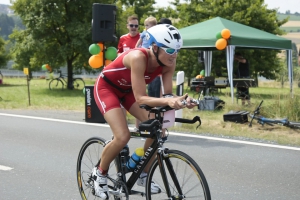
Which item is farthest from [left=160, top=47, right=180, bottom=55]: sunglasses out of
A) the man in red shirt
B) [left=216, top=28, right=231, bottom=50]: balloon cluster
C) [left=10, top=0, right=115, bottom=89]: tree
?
[left=10, top=0, right=115, bottom=89]: tree

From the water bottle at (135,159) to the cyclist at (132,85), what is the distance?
2.8 inches

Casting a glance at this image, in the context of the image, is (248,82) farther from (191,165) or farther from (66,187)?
(191,165)

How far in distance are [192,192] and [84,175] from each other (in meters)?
1.58

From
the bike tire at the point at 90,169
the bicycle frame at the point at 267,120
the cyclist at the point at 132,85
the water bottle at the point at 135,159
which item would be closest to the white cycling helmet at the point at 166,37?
the cyclist at the point at 132,85

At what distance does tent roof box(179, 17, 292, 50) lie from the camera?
54.9 feet

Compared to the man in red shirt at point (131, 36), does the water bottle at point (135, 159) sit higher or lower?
lower

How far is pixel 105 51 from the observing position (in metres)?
11.7

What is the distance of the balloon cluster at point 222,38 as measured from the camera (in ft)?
52.7

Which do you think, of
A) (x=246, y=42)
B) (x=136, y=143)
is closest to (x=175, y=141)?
(x=136, y=143)

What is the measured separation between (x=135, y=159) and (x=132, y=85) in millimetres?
729

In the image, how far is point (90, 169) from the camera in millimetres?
5047

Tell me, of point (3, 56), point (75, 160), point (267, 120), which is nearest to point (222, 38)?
point (267, 120)

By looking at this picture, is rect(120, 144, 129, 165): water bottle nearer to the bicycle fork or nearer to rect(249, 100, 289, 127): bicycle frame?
the bicycle fork

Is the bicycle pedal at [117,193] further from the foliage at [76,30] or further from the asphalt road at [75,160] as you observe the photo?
the foliage at [76,30]
